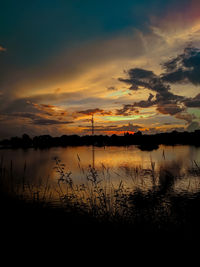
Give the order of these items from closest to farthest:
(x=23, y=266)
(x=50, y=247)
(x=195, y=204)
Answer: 1. (x=23, y=266)
2. (x=50, y=247)
3. (x=195, y=204)

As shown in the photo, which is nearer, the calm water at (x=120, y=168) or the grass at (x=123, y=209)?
the grass at (x=123, y=209)

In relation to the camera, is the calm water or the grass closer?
the grass

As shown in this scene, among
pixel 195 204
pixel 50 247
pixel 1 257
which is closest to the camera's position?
pixel 1 257

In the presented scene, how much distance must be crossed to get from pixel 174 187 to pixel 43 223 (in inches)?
759

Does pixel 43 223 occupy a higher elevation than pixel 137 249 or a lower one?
lower

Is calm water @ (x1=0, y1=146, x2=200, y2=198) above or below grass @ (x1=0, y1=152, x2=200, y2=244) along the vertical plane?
below

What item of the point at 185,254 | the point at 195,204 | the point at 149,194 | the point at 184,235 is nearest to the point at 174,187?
the point at 149,194

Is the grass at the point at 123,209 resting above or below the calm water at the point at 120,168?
above

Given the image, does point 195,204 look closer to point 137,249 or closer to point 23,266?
point 137,249

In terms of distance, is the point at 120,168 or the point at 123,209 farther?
the point at 120,168

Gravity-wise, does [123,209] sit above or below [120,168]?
above

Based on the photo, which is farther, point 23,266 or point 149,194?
point 149,194

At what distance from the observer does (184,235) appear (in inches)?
379

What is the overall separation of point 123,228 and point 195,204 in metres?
11.2
